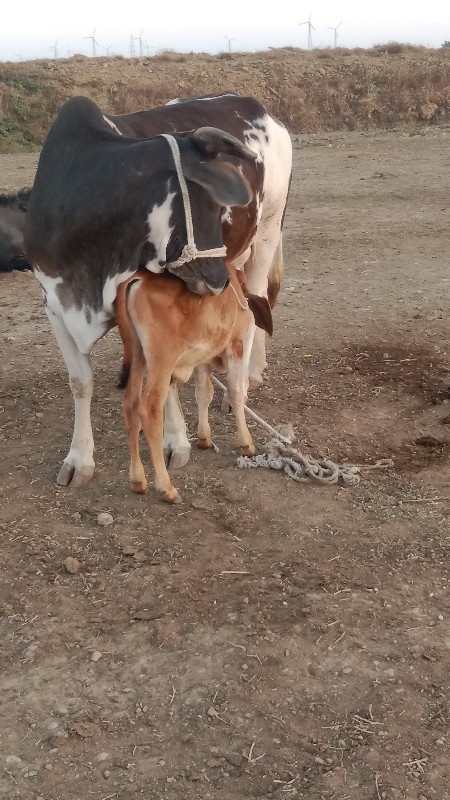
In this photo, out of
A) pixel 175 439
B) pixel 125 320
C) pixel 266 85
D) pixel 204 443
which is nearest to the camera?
pixel 125 320

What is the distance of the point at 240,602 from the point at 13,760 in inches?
46.8

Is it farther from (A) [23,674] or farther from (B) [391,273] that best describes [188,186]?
(B) [391,273]

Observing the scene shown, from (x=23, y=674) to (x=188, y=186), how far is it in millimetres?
2318

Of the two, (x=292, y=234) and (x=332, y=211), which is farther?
(x=332, y=211)

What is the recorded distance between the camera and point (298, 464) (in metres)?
4.96

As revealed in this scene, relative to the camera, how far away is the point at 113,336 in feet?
24.7

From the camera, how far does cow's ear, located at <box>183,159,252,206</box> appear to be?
4270mm

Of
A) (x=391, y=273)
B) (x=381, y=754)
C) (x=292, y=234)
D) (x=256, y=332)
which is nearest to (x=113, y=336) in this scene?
(x=256, y=332)

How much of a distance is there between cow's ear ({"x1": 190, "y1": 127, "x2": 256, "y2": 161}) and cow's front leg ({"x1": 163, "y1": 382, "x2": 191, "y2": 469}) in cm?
139

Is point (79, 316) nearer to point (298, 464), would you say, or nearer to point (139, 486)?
point (139, 486)

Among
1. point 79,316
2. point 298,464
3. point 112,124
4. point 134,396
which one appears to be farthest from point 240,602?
point 112,124

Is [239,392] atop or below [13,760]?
atop

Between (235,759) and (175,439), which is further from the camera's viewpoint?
(175,439)

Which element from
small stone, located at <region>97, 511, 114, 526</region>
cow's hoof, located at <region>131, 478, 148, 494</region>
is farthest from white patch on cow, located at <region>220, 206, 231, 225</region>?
small stone, located at <region>97, 511, 114, 526</region>
